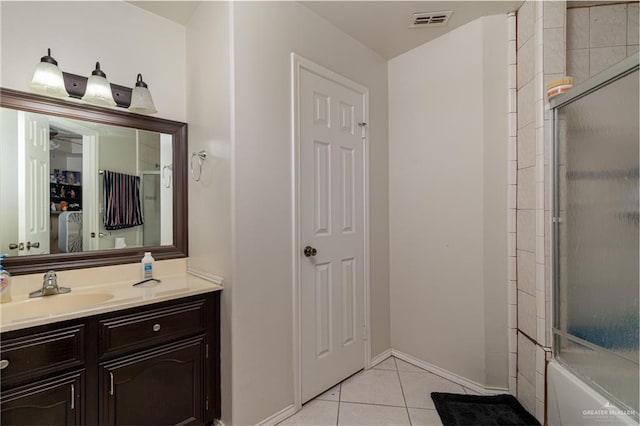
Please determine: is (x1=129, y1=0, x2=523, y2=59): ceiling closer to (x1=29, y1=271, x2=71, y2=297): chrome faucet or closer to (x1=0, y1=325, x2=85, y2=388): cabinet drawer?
(x1=29, y1=271, x2=71, y2=297): chrome faucet

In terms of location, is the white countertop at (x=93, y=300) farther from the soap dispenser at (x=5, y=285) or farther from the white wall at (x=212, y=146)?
the white wall at (x=212, y=146)

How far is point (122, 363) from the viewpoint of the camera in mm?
1320

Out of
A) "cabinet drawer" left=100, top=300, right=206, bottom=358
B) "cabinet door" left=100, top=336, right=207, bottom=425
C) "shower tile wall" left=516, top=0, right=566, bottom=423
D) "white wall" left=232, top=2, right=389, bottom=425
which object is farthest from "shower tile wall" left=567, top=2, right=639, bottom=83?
"cabinet door" left=100, top=336, right=207, bottom=425

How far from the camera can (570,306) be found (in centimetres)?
147

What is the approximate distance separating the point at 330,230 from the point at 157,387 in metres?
1.25

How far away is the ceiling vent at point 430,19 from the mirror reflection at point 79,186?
1768 millimetres

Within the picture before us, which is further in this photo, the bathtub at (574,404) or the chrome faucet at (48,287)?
the chrome faucet at (48,287)

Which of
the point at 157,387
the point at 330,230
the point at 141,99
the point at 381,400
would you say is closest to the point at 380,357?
the point at 381,400

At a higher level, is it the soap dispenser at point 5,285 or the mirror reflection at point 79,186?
the mirror reflection at point 79,186

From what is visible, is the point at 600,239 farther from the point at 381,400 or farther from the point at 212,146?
the point at 212,146

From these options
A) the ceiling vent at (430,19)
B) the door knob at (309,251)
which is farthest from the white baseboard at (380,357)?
the ceiling vent at (430,19)

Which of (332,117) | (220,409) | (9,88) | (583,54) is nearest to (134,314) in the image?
(220,409)

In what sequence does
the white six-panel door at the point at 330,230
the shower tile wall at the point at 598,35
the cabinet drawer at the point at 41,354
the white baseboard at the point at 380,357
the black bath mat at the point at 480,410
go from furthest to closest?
the white baseboard at the point at 380,357 < the white six-panel door at the point at 330,230 < the shower tile wall at the point at 598,35 < the black bath mat at the point at 480,410 < the cabinet drawer at the point at 41,354

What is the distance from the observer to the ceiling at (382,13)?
1.81 m
